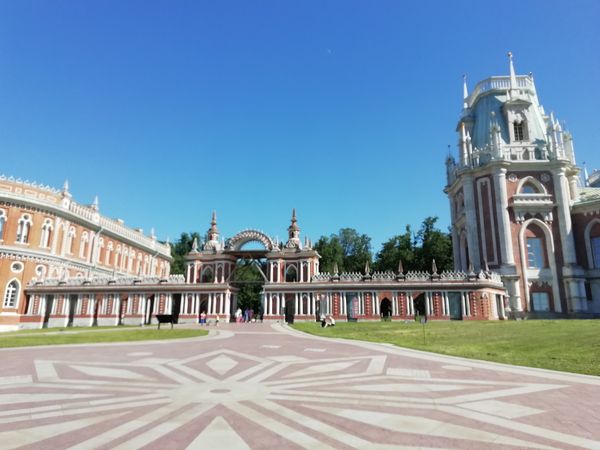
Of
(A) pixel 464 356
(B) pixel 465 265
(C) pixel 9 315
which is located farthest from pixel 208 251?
(A) pixel 464 356

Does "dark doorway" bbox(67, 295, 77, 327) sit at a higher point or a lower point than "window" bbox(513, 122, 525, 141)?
lower

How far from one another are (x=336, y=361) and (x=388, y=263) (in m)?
65.4

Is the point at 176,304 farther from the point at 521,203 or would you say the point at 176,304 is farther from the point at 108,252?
Result: the point at 521,203

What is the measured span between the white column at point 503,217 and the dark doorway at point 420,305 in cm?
1113

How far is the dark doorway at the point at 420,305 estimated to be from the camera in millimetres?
46550

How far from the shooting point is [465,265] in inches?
2200

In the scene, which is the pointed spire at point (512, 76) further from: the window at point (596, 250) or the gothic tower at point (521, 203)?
the window at point (596, 250)

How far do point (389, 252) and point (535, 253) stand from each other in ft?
104

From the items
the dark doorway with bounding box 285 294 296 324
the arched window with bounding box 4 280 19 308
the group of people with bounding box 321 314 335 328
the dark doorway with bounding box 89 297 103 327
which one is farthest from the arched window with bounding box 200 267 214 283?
the group of people with bounding box 321 314 335 328

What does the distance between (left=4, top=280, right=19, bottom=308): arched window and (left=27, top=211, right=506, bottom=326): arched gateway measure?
4.60 ft

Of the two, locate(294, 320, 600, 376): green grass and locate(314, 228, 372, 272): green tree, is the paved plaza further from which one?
locate(314, 228, 372, 272): green tree

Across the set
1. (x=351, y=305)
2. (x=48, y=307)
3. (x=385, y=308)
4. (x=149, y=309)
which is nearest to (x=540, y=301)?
(x=385, y=308)

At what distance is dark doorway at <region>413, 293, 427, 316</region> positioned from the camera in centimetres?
4655

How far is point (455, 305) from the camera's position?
44656 millimetres
